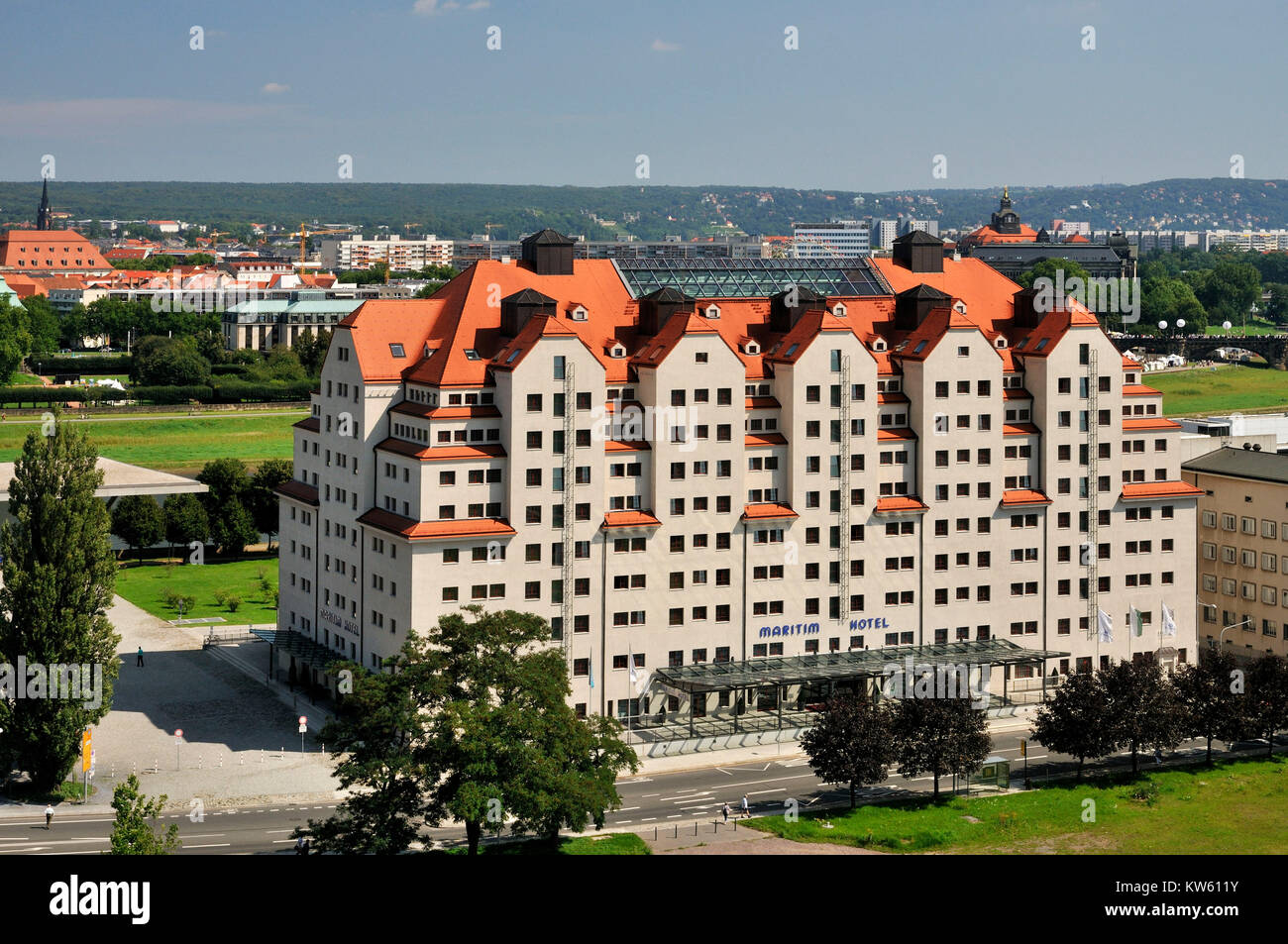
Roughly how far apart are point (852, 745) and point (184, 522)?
9114 centimetres

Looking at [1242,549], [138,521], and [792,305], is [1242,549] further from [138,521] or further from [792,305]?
[138,521]

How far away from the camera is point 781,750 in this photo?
97562 mm

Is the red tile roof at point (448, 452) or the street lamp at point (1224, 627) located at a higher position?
the red tile roof at point (448, 452)

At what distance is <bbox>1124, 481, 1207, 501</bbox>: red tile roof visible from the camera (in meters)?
112

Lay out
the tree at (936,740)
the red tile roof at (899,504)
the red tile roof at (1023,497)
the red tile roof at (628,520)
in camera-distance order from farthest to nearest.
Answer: the red tile roof at (1023,497) → the red tile roof at (899,504) → the red tile roof at (628,520) → the tree at (936,740)

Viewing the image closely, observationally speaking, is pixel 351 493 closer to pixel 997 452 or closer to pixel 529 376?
pixel 529 376

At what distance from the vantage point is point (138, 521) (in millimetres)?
158625

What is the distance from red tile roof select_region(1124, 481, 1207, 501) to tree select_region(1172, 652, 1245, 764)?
17733mm

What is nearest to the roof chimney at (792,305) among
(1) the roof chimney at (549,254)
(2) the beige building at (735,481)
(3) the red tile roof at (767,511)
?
(2) the beige building at (735,481)

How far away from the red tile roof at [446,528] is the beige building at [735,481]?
0.17 metres

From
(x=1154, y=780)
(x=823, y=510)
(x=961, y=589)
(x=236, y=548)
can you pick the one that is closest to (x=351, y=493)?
(x=823, y=510)

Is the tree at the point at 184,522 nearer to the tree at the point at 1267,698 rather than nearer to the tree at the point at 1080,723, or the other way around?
the tree at the point at 1080,723

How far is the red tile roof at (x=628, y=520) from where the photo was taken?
99.4 metres

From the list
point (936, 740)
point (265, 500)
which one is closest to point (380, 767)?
point (936, 740)
